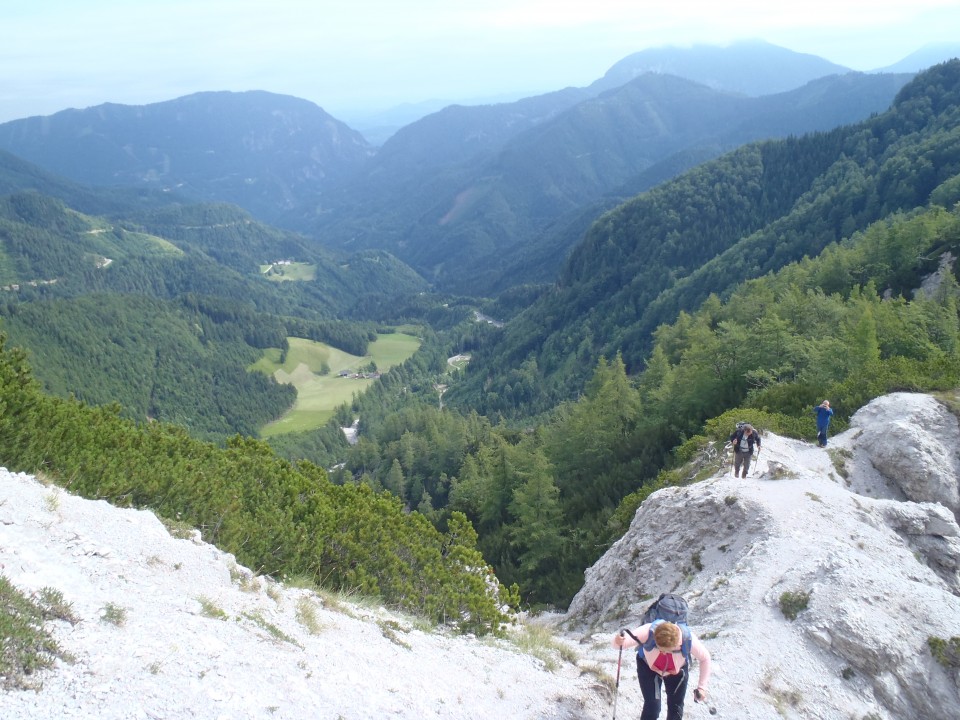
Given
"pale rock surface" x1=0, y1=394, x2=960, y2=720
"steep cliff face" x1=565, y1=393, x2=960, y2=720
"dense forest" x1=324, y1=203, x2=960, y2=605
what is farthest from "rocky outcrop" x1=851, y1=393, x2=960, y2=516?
"pale rock surface" x1=0, y1=394, x2=960, y2=720

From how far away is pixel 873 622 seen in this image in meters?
16.3

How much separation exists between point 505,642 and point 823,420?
2186cm

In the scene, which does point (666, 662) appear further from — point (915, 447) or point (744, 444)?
point (915, 447)

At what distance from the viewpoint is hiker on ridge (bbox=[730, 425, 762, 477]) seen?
25.6 meters

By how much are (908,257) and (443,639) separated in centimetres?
7565

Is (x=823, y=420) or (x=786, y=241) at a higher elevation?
(x=823, y=420)

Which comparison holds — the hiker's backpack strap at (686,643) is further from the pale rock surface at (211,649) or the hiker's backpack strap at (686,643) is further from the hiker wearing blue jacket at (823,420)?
the hiker wearing blue jacket at (823,420)

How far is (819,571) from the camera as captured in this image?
60.5ft

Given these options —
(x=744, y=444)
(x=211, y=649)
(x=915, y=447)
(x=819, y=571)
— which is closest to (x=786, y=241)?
(x=915, y=447)

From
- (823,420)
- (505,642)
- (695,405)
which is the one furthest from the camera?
(695,405)

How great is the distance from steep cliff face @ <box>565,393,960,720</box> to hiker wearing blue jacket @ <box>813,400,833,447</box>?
688mm

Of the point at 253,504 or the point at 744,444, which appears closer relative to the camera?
the point at 253,504

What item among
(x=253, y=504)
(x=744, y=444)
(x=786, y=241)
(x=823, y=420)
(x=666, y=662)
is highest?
(x=666, y=662)

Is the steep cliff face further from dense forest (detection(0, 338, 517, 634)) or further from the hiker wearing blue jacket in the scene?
dense forest (detection(0, 338, 517, 634))
